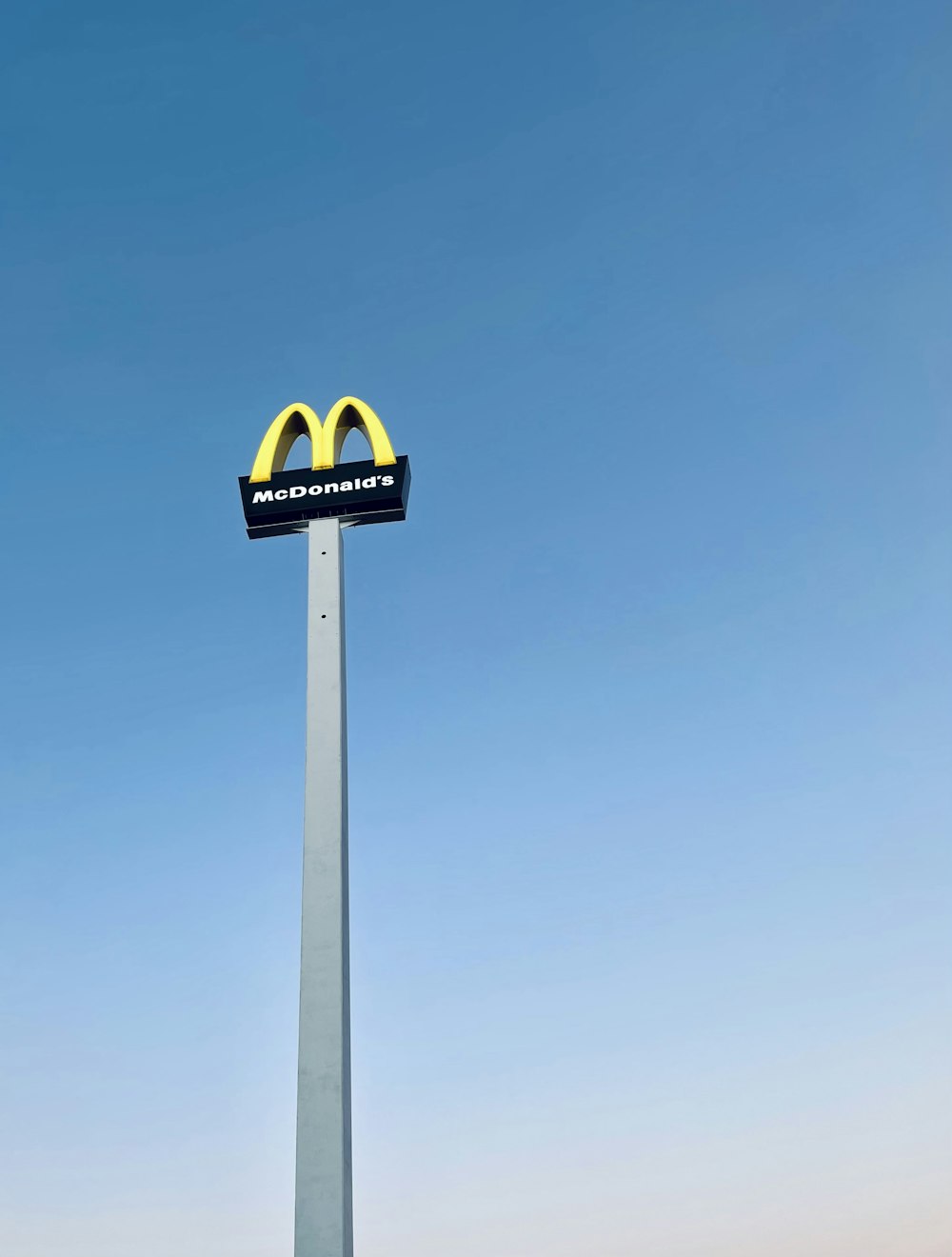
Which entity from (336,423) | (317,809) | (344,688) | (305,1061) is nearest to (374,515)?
(336,423)

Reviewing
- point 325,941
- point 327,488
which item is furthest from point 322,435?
point 325,941

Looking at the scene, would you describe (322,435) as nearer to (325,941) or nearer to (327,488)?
(327,488)

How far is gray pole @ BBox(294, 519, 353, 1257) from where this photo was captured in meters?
23.0

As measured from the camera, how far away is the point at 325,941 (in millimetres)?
25297

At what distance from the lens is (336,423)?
104ft

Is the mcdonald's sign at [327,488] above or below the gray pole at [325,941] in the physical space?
above

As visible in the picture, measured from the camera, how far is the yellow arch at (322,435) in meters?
31.2

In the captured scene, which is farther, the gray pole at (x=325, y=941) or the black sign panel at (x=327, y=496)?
the black sign panel at (x=327, y=496)

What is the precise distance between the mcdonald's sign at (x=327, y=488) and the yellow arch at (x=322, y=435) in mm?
25

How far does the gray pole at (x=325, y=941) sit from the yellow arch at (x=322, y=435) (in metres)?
1.92

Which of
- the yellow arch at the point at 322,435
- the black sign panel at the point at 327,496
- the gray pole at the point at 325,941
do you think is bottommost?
the gray pole at the point at 325,941

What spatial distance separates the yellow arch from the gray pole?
6.31ft

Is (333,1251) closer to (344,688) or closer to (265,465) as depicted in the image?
(344,688)

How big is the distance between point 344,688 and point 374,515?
485 centimetres
